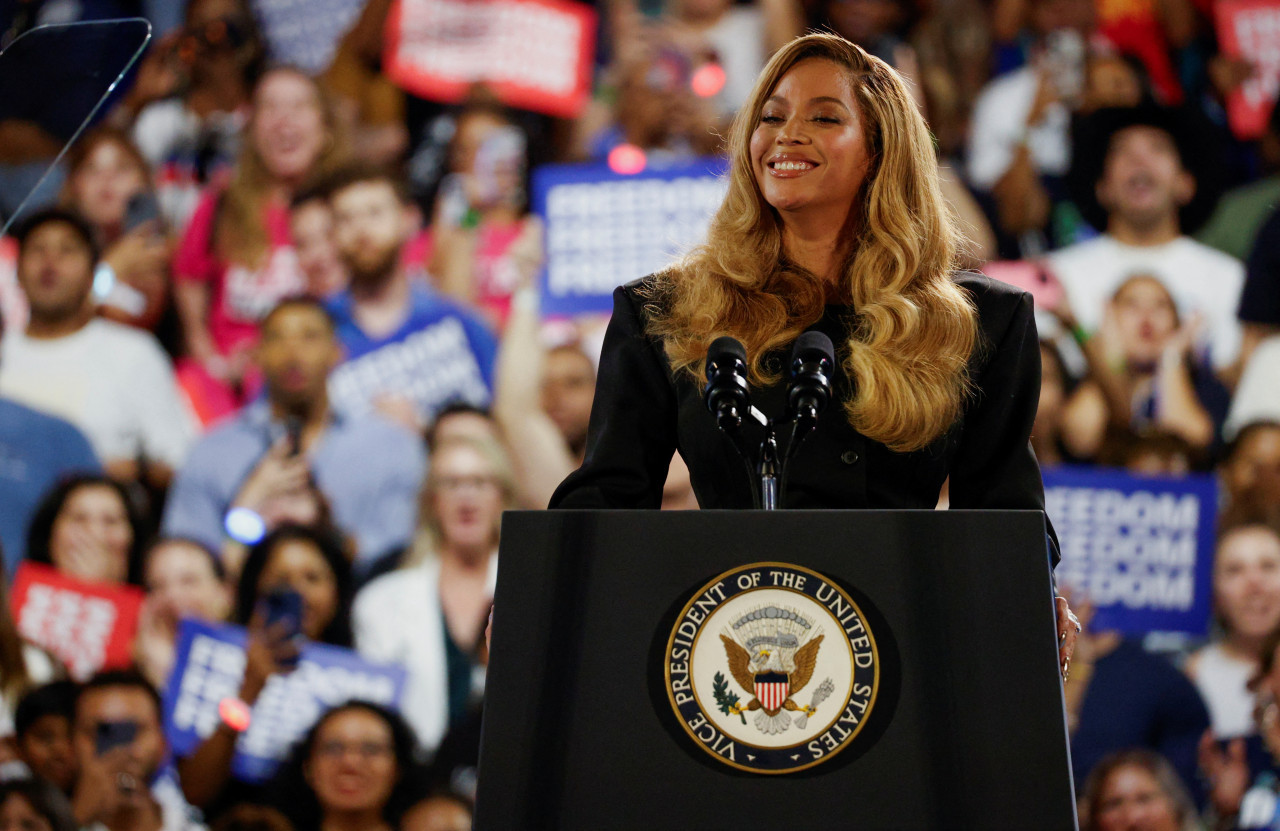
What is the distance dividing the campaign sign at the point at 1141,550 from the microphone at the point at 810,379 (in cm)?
374

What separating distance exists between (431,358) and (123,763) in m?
2.01

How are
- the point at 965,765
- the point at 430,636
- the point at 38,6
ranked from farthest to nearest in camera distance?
1. the point at 430,636
2. the point at 38,6
3. the point at 965,765

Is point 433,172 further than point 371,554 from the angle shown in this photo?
Yes

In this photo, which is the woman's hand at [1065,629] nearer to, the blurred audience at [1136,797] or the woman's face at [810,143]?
the woman's face at [810,143]

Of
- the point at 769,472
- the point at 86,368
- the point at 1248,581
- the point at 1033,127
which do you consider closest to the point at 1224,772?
the point at 1248,581

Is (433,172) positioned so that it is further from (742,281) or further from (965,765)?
(965,765)

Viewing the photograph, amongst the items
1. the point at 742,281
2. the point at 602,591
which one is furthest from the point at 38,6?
the point at 602,591

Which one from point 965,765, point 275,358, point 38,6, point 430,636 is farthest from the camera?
point 275,358

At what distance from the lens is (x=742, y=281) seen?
71.1 inches

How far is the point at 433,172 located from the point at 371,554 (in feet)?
5.63

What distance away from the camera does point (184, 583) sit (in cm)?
547

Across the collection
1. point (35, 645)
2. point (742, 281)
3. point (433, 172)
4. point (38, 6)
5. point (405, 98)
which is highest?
point (405, 98)

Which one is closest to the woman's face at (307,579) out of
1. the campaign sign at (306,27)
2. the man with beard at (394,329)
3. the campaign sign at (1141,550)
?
the man with beard at (394,329)

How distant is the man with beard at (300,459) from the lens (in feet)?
17.7
